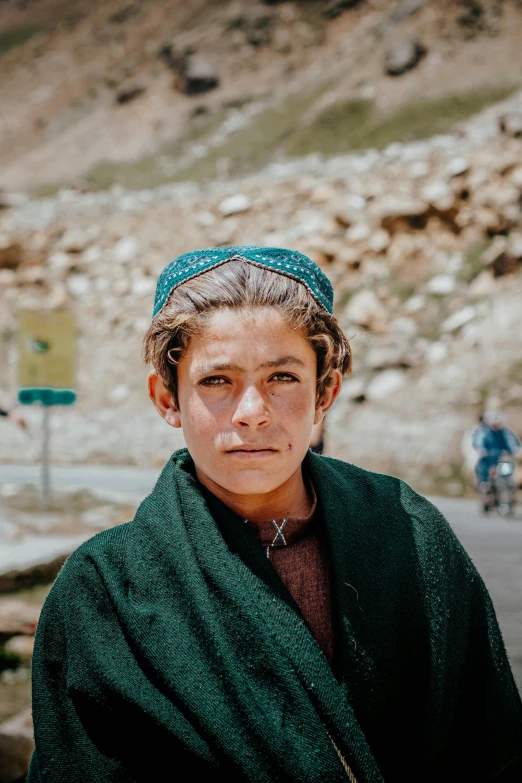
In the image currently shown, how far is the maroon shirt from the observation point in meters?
1.42

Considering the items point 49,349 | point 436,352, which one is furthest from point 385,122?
point 49,349

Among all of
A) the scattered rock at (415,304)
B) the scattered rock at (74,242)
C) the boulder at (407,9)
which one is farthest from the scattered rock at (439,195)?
the boulder at (407,9)

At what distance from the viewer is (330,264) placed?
61.4 ft

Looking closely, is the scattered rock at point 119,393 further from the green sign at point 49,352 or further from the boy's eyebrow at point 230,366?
the boy's eyebrow at point 230,366

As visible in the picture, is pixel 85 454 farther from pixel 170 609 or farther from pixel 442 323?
pixel 170 609

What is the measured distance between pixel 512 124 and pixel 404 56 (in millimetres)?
14106

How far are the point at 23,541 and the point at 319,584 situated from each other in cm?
537

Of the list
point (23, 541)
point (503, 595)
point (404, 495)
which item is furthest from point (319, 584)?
point (23, 541)

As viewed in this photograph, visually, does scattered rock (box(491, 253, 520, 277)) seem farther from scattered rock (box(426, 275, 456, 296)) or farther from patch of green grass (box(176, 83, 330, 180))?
patch of green grass (box(176, 83, 330, 180))

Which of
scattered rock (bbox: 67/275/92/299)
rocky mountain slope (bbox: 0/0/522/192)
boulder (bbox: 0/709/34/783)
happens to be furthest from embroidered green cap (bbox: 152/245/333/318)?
rocky mountain slope (bbox: 0/0/522/192)

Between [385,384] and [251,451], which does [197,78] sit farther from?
[251,451]

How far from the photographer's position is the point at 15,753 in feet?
9.82

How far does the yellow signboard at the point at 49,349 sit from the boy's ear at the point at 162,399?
23.9 ft

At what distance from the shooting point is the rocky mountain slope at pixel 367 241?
1384cm
